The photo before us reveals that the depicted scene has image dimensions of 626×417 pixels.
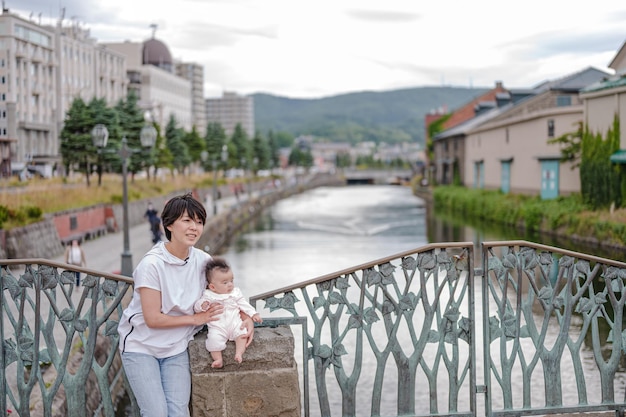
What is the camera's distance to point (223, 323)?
4.56 m

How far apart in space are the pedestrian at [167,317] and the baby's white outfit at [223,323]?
40mm

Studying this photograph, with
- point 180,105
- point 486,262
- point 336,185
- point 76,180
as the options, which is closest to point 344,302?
point 486,262

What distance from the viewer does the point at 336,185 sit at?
13825 cm

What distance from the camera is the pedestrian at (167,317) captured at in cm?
441

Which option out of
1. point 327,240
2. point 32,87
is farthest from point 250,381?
point 327,240

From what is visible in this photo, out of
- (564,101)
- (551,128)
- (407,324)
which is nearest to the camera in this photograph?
(407,324)

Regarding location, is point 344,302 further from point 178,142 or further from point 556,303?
point 178,142

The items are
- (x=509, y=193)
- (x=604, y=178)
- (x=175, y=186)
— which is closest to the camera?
(x=604, y=178)

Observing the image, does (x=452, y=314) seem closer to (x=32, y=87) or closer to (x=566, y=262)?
(x=566, y=262)

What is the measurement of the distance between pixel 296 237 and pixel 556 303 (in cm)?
3192

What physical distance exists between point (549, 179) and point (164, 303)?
1464 inches

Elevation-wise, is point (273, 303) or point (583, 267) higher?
point (583, 267)

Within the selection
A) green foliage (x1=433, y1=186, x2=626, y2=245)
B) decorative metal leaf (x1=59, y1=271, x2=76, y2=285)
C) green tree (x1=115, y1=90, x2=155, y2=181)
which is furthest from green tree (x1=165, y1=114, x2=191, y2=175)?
decorative metal leaf (x1=59, y1=271, x2=76, y2=285)

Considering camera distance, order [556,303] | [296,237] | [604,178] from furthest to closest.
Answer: [296,237], [604,178], [556,303]
